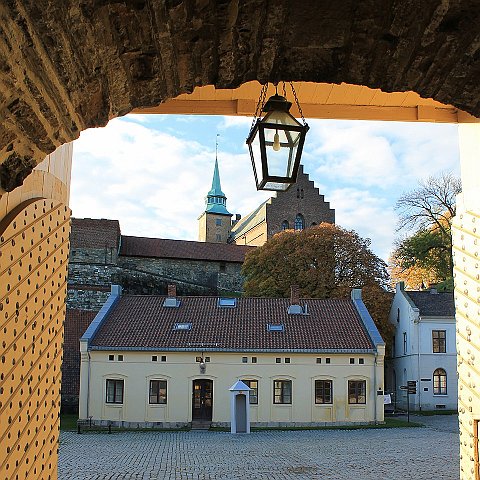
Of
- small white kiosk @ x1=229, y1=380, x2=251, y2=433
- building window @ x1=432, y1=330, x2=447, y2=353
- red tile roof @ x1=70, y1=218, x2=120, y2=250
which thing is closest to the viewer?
small white kiosk @ x1=229, y1=380, x2=251, y2=433

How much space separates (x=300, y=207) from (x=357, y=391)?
32.7 m

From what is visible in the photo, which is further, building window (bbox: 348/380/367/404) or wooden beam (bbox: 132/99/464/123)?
building window (bbox: 348/380/367/404)

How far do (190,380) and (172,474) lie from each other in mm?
12223

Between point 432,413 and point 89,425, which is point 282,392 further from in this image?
point 432,413

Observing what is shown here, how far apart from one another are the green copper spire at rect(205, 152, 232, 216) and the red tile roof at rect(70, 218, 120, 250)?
29.2m

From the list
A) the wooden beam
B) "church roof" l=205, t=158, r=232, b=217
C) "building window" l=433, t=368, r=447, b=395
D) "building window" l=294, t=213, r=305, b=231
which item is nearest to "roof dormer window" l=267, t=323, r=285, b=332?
"building window" l=433, t=368, r=447, b=395

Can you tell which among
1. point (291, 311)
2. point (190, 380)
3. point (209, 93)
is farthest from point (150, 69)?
point (291, 311)

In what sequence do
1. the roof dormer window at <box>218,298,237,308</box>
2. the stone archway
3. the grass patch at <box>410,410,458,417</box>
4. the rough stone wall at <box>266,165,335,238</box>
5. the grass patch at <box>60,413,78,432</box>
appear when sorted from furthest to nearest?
the rough stone wall at <box>266,165,335,238</box> → the grass patch at <box>410,410,458,417</box> → the roof dormer window at <box>218,298,237,308</box> → the grass patch at <box>60,413,78,432</box> → the stone archway

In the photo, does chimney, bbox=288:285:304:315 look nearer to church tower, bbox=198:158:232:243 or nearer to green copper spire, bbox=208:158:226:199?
church tower, bbox=198:158:232:243

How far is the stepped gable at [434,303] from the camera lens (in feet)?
106

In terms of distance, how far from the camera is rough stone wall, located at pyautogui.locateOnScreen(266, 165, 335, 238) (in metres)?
55.0

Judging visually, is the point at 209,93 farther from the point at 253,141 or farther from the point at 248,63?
the point at 248,63

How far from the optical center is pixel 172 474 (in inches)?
472

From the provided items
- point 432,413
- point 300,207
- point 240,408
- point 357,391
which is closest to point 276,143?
point 240,408
